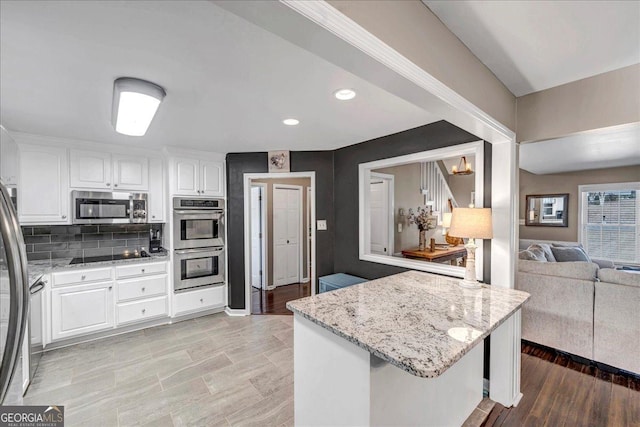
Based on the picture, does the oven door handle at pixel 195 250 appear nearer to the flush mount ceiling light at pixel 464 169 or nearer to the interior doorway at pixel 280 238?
the interior doorway at pixel 280 238

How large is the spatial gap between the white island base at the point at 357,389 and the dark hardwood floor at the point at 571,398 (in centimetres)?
63

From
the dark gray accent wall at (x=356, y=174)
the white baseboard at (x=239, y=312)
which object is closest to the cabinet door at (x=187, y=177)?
the white baseboard at (x=239, y=312)

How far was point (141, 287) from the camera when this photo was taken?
3.21 meters

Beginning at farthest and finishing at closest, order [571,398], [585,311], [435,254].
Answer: [435,254] → [585,311] → [571,398]

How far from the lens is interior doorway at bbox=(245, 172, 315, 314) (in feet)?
15.7

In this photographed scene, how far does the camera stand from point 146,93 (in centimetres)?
167

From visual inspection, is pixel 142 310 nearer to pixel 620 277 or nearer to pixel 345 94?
pixel 345 94

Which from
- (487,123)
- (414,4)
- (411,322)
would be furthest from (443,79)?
(411,322)

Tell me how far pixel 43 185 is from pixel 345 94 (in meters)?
3.22

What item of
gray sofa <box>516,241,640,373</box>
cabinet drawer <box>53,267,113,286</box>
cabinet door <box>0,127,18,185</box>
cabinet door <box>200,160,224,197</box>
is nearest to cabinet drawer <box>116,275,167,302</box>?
cabinet drawer <box>53,267,113,286</box>

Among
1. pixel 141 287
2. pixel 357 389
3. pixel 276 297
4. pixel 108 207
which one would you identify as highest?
pixel 108 207

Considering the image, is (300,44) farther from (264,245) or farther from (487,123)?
(264,245)

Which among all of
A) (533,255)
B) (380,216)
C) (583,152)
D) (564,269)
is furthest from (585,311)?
(583,152)

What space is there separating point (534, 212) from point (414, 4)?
6699 millimetres
